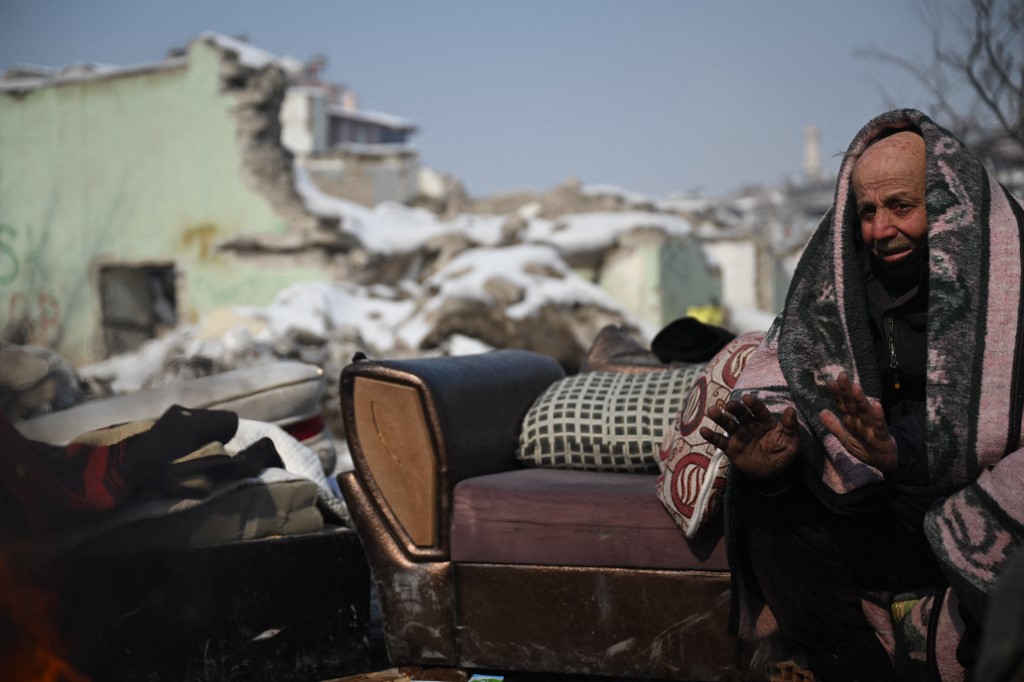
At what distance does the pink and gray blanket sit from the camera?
79.6 inches

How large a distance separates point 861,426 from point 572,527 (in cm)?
94

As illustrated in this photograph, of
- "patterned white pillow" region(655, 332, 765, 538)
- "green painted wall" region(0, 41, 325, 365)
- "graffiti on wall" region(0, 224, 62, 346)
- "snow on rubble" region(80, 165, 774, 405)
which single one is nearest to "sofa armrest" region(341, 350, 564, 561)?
"patterned white pillow" region(655, 332, 765, 538)

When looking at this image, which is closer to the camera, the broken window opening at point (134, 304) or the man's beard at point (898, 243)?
the man's beard at point (898, 243)

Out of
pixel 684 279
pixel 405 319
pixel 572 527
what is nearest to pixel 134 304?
pixel 405 319

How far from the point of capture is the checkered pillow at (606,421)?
3.23m

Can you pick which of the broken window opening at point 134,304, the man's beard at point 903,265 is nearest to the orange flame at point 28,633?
the man's beard at point 903,265

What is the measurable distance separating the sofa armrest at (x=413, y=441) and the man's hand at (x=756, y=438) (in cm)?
95

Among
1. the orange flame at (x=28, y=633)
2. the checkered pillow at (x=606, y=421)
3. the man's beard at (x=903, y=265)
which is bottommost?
the orange flame at (x=28, y=633)

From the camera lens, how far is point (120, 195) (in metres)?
15.2

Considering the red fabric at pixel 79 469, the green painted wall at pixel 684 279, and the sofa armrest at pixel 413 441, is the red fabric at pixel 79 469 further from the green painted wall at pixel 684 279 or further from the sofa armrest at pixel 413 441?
the green painted wall at pixel 684 279

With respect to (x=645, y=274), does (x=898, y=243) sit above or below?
above

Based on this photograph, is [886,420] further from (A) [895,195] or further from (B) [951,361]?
(A) [895,195]

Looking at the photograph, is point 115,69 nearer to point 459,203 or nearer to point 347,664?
point 459,203

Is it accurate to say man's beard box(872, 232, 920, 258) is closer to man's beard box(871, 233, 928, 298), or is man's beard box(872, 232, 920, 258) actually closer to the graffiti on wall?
man's beard box(871, 233, 928, 298)
